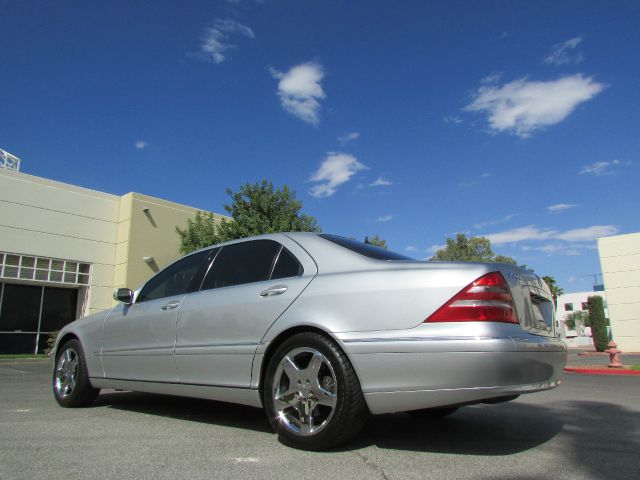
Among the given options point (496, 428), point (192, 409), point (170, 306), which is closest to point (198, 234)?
point (192, 409)

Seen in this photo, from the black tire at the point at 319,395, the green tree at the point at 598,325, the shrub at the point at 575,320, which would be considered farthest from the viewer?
the shrub at the point at 575,320

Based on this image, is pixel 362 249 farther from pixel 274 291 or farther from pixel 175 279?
pixel 175 279

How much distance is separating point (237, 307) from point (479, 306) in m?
1.80

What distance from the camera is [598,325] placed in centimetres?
2698

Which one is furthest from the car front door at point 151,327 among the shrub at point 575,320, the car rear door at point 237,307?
the shrub at point 575,320

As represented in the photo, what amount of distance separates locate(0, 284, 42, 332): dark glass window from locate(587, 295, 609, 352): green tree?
2688 centimetres

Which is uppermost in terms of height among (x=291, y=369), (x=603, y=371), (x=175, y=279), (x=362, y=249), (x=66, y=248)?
Answer: (x=66, y=248)

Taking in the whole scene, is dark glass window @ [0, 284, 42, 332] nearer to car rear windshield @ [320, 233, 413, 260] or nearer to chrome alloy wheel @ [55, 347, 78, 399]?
chrome alloy wheel @ [55, 347, 78, 399]

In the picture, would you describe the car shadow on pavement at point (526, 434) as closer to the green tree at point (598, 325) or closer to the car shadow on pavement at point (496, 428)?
the car shadow on pavement at point (496, 428)

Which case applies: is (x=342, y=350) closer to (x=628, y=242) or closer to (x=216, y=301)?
(x=216, y=301)

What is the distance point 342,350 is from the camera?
3119 mm

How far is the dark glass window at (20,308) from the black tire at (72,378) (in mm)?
16209

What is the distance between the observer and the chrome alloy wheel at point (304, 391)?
10.3 feet

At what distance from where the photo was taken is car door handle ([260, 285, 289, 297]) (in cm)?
357
